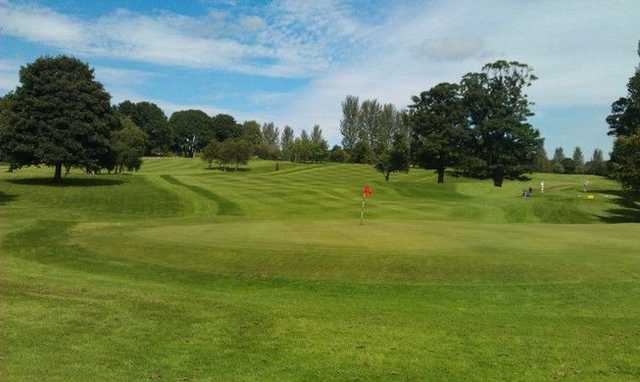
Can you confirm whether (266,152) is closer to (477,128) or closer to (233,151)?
(233,151)

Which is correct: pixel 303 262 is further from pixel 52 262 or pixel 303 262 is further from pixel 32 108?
pixel 32 108

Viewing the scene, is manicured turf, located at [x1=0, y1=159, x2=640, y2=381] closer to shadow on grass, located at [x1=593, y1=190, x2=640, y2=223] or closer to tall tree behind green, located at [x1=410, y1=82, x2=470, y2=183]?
shadow on grass, located at [x1=593, y1=190, x2=640, y2=223]

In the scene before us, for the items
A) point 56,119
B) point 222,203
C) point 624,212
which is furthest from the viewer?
point 56,119

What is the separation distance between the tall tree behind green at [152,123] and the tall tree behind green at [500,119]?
10730cm

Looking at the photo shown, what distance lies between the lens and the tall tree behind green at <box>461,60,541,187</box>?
7581 cm

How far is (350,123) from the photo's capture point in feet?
518

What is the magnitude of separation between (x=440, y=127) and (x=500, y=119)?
345 inches

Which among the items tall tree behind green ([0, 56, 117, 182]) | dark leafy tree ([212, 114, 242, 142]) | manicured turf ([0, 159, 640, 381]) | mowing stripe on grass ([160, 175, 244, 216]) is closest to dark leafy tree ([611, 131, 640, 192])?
manicured turf ([0, 159, 640, 381])

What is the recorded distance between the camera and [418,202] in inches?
1767

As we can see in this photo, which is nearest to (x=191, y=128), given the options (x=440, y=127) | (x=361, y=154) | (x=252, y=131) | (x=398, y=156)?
(x=252, y=131)

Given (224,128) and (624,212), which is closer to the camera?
(624,212)

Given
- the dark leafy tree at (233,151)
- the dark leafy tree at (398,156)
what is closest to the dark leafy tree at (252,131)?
the dark leafy tree at (233,151)

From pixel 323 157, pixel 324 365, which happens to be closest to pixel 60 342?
pixel 324 365

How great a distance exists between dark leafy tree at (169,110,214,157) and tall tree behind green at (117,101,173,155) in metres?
2.89
